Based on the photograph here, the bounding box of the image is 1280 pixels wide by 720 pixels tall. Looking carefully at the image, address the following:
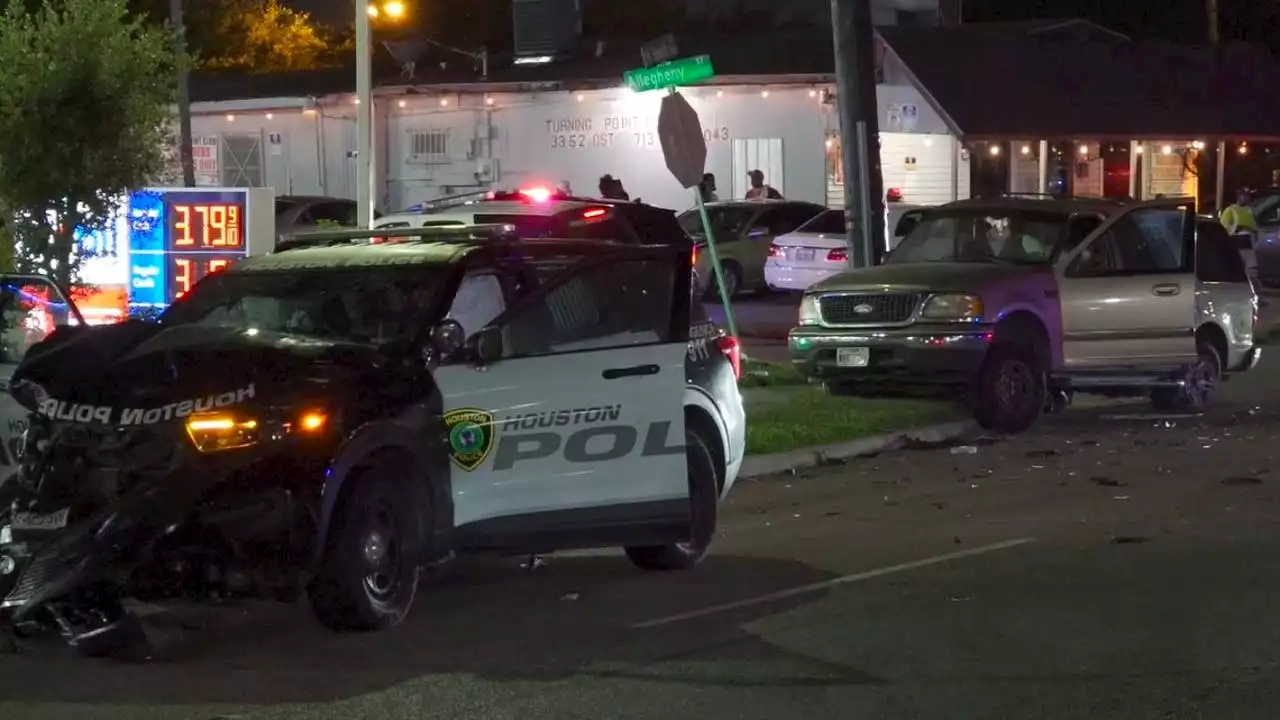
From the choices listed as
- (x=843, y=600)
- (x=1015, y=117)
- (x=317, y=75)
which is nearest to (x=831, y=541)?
(x=843, y=600)

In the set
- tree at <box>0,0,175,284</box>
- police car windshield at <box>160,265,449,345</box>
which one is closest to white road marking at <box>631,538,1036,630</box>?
police car windshield at <box>160,265,449,345</box>

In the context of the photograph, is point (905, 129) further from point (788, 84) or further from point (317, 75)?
point (317, 75)

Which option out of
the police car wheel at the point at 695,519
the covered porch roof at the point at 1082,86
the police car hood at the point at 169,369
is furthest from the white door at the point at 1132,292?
the covered porch roof at the point at 1082,86

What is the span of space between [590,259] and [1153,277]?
8.67 metres

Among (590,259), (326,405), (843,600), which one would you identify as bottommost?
(843,600)

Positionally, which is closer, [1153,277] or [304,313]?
[304,313]

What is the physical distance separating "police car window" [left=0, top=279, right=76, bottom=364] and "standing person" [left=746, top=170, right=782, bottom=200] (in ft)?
70.5

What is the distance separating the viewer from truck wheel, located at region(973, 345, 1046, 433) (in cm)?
1627

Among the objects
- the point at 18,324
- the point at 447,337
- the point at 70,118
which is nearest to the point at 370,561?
the point at 447,337

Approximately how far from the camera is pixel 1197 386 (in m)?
17.9

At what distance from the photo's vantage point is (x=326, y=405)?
845 cm

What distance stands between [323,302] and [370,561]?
1.48m

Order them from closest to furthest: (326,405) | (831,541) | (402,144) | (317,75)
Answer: (326,405), (831,541), (402,144), (317,75)

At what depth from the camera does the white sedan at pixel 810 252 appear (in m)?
28.7
